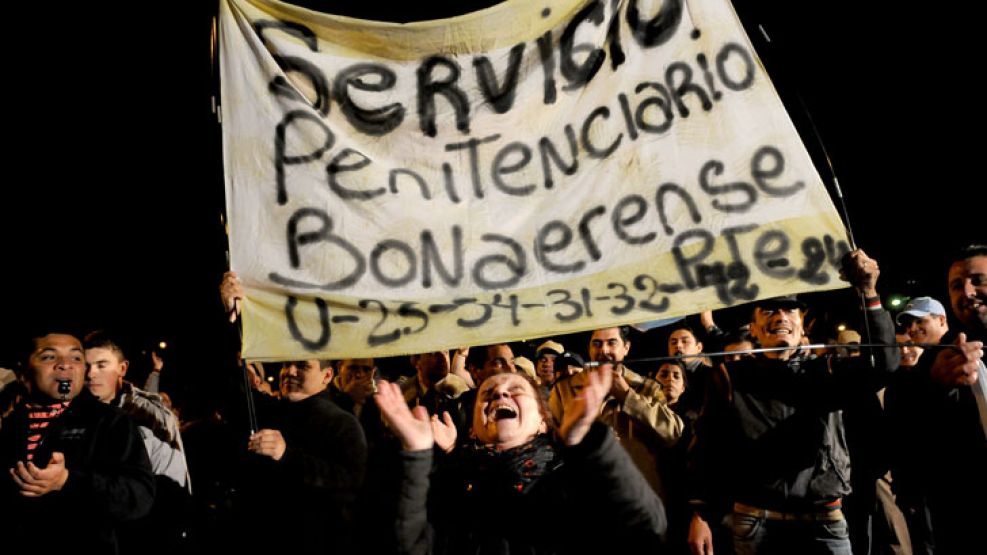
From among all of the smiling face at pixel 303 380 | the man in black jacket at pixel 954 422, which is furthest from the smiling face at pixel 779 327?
the smiling face at pixel 303 380

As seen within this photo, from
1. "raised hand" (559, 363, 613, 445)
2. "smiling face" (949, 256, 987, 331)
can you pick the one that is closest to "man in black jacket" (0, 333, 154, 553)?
"raised hand" (559, 363, 613, 445)

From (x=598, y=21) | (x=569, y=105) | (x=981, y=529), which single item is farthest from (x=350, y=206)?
(x=981, y=529)

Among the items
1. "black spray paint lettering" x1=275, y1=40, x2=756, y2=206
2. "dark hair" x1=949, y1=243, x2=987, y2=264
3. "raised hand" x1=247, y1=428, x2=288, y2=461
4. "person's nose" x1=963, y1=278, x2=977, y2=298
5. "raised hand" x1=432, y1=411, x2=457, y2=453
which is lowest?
"raised hand" x1=432, y1=411, x2=457, y2=453

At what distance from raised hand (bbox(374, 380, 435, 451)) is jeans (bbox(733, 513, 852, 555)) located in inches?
74.6

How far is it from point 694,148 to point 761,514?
5.62 ft

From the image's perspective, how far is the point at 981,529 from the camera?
3053 millimetres

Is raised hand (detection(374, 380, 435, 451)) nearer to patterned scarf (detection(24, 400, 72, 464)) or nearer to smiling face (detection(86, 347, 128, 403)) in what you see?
patterned scarf (detection(24, 400, 72, 464))

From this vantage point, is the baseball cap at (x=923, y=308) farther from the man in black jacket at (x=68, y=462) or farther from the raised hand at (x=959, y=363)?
the man in black jacket at (x=68, y=462)

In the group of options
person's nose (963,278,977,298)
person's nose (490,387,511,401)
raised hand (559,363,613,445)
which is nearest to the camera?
raised hand (559,363,613,445)

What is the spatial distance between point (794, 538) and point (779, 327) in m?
1.03

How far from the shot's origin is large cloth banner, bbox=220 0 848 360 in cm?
342

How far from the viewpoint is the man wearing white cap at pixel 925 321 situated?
4.56m

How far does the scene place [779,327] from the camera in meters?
4.21

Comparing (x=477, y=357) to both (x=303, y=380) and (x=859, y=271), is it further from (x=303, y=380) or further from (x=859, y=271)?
(x=859, y=271)
